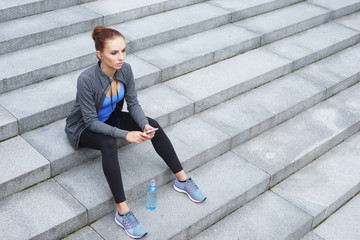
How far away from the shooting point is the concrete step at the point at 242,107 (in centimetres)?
436

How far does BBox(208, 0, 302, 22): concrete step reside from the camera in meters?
6.88

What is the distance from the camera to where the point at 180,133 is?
499cm

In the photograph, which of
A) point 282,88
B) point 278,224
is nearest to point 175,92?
point 282,88

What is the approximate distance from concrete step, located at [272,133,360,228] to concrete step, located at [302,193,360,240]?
0.19 ft

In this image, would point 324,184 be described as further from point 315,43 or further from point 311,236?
point 315,43

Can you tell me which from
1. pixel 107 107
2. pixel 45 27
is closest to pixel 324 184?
pixel 107 107

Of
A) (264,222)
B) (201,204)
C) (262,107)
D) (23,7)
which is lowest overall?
(264,222)

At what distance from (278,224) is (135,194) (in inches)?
53.9

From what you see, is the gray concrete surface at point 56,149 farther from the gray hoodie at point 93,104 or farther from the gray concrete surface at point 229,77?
the gray concrete surface at point 229,77

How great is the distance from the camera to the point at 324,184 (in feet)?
16.2

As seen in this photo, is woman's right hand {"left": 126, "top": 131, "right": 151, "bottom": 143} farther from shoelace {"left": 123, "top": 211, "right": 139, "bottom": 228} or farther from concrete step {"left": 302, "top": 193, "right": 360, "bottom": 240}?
concrete step {"left": 302, "top": 193, "right": 360, "bottom": 240}

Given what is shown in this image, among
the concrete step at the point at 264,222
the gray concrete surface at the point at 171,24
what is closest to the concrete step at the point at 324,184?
the concrete step at the point at 264,222

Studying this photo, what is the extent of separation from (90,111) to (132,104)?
49 centimetres

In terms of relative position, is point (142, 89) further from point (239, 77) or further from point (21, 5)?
point (21, 5)
